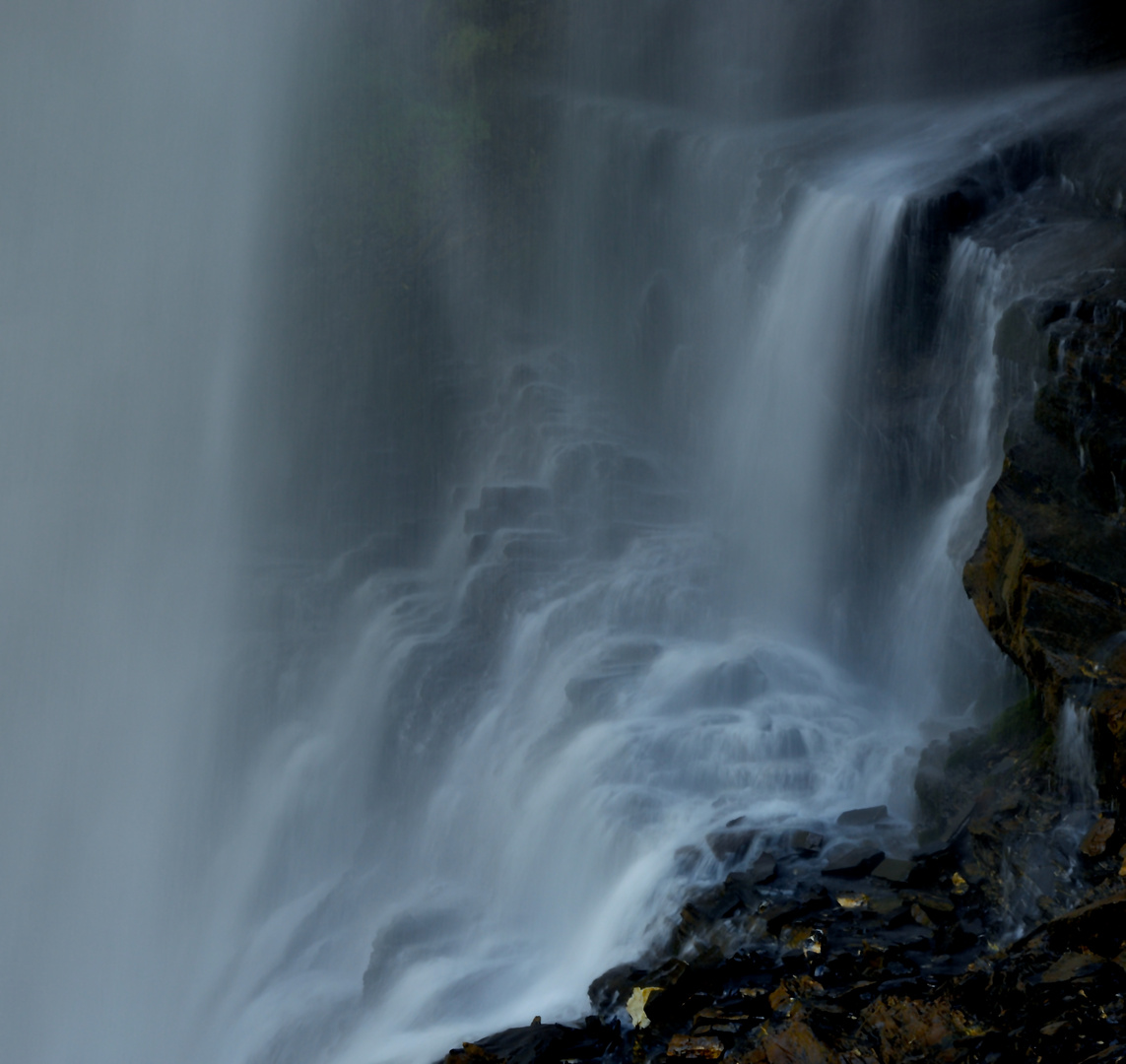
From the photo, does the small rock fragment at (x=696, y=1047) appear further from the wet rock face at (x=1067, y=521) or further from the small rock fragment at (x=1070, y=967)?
the wet rock face at (x=1067, y=521)

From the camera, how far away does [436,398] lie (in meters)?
19.5

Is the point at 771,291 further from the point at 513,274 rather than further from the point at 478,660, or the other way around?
the point at 513,274

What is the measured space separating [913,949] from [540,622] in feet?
25.3

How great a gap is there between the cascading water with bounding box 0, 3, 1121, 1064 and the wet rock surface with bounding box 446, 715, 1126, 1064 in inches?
23.9

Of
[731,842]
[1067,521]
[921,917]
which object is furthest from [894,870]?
[1067,521]

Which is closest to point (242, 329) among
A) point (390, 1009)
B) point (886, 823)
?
point (390, 1009)

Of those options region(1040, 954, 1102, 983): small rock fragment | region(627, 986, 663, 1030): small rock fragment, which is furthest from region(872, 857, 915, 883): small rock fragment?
region(627, 986, 663, 1030): small rock fragment

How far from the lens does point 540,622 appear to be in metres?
12.8

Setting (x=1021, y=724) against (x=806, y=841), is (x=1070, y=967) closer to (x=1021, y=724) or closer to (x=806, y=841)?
(x=806, y=841)

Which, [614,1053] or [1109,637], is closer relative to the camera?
[614,1053]

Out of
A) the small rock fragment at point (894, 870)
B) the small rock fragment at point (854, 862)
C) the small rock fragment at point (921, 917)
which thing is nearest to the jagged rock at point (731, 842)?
the small rock fragment at point (854, 862)

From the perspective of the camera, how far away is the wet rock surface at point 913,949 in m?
4.52

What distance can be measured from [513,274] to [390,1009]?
A: 49.4 ft

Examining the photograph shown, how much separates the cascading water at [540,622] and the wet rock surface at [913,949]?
61 centimetres
